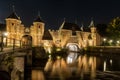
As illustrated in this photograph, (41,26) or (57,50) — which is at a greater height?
(41,26)

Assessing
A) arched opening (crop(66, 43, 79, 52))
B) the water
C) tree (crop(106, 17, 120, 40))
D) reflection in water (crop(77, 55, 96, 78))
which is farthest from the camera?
arched opening (crop(66, 43, 79, 52))

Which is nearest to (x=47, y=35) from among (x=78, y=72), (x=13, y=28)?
(x=13, y=28)

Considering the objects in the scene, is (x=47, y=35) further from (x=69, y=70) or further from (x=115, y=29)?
(x=69, y=70)

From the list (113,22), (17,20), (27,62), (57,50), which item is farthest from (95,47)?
(27,62)

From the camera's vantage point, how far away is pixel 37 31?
58.3 m

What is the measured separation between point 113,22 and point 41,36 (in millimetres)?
26797

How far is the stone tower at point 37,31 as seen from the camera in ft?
189

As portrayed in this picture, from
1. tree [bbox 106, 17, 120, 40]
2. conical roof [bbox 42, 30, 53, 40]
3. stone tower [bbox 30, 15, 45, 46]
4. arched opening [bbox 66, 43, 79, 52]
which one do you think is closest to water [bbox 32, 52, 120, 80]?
stone tower [bbox 30, 15, 45, 46]

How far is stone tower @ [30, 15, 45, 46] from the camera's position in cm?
5762

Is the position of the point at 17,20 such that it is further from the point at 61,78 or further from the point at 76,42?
the point at 61,78

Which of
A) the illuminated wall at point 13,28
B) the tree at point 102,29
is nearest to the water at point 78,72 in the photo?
the illuminated wall at point 13,28

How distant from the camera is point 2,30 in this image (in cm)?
5591

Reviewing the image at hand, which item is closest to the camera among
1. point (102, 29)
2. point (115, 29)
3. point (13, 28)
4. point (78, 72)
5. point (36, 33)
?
point (78, 72)

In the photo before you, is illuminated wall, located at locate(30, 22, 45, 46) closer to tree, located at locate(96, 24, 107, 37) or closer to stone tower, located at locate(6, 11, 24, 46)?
stone tower, located at locate(6, 11, 24, 46)
